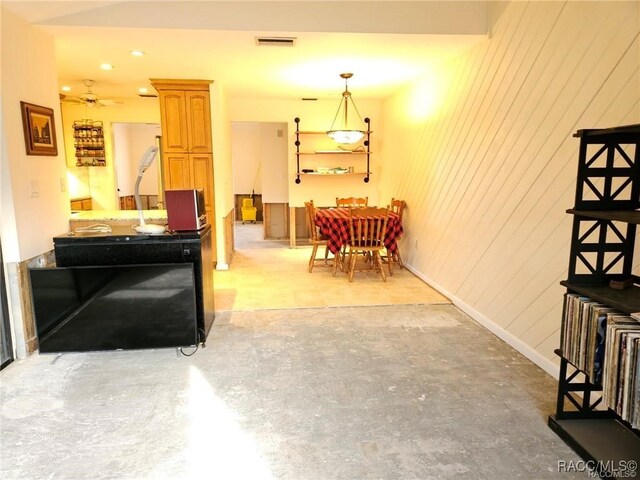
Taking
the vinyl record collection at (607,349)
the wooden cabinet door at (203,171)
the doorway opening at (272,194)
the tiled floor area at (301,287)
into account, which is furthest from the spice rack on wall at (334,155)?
the vinyl record collection at (607,349)

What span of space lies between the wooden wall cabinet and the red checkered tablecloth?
4.64ft

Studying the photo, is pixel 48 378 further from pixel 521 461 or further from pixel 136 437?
pixel 521 461

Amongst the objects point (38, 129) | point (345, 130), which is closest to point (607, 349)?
point (38, 129)

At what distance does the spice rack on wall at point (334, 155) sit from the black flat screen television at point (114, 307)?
13.7 ft

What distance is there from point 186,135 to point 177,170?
Answer: 1.44 ft

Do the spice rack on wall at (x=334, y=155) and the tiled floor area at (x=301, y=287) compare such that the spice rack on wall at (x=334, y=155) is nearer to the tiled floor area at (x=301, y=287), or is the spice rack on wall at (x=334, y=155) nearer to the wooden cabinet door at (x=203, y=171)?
the tiled floor area at (x=301, y=287)

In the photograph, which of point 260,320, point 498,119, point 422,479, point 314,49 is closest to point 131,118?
point 314,49

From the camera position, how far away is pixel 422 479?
1761mm

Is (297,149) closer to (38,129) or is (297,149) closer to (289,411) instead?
(38,129)

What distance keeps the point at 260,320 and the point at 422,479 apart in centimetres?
212

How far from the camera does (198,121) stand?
5.11 meters

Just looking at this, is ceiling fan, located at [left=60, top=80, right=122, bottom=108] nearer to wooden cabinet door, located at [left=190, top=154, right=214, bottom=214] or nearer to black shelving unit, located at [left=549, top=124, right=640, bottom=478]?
wooden cabinet door, located at [left=190, top=154, right=214, bottom=214]

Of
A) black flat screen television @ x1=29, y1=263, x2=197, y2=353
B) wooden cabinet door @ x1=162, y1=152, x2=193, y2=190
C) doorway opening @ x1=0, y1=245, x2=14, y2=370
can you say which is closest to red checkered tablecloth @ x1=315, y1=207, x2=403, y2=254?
wooden cabinet door @ x1=162, y1=152, x2=193, y2=190

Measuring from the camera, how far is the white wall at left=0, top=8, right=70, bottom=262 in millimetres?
2672
